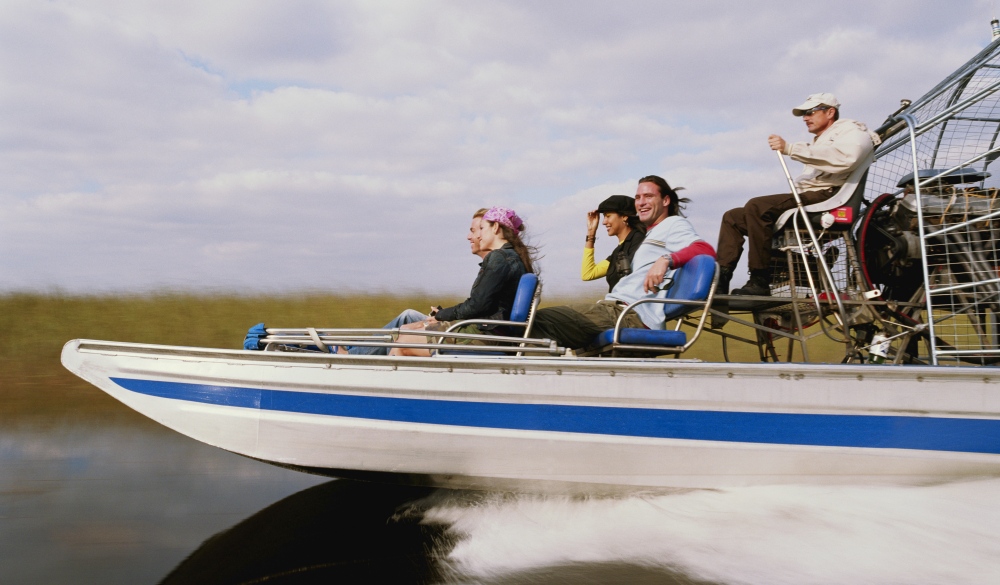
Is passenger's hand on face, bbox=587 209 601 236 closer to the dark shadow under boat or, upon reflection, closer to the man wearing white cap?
the man wearing white cap

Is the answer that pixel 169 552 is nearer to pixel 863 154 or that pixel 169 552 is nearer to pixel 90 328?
pixel 863 154

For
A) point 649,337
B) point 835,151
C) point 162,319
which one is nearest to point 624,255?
point 649,337

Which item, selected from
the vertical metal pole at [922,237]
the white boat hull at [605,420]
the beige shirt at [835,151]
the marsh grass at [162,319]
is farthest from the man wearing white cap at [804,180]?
the marsh grass at [162,319]

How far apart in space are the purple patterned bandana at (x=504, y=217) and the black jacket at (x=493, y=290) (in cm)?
24

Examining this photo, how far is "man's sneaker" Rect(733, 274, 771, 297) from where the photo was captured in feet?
16.3

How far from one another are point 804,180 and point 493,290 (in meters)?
2.16

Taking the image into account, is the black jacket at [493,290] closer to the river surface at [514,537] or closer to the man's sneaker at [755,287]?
the river surface at [514,537]

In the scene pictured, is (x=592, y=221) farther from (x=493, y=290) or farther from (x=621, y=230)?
(x=493, y=290)

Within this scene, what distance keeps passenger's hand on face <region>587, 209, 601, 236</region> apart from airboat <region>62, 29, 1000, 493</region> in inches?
48.4

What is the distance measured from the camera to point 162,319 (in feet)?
35.4

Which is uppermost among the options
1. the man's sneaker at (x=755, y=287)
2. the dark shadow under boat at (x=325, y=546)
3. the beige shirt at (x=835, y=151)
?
the beige shirt at (x=835, y=151)

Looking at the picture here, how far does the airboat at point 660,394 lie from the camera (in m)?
→ 3.95

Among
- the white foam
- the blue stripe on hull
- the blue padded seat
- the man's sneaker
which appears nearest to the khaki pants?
the blue padded seat

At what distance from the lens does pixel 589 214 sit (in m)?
5.80
